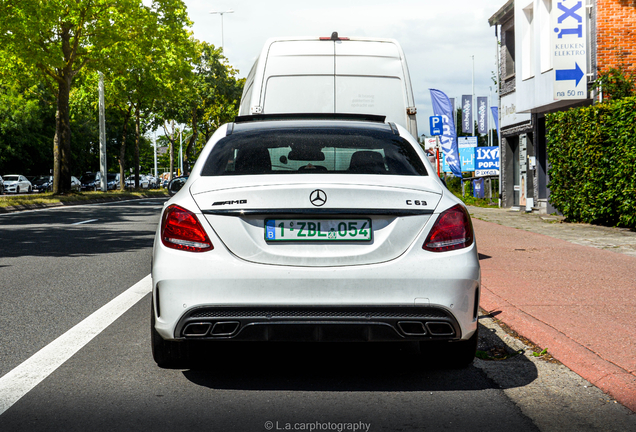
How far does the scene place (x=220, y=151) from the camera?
4.73 m

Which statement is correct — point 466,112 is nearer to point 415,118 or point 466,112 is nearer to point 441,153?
point 441,153

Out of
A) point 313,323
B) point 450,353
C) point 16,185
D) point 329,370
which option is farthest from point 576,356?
point 16,185

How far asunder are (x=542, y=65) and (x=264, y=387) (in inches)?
715

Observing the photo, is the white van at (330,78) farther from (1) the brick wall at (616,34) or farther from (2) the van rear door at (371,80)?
(1) the brick wall at (616,34)

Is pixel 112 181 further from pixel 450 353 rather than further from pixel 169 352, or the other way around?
pixel 450 353

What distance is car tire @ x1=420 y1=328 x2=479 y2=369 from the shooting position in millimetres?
4582

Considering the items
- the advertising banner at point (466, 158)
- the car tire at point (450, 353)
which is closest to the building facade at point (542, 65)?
the advertising banner at point (466, 158)

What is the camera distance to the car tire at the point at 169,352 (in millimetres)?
4479

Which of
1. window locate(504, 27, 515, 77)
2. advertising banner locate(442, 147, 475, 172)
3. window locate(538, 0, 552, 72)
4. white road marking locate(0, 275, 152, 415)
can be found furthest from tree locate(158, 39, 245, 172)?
white road marking locate(0, 275, 152, 415)

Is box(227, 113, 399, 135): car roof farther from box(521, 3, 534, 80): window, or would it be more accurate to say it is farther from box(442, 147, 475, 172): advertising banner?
box(442, 147, 475, 172): advertising banner

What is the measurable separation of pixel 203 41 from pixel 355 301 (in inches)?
2231

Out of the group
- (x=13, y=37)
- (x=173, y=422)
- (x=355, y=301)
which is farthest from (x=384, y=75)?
(x=13, y=37)

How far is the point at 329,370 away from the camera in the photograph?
471cm

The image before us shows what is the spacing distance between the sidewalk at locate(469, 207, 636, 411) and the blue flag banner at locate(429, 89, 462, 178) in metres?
13.5
